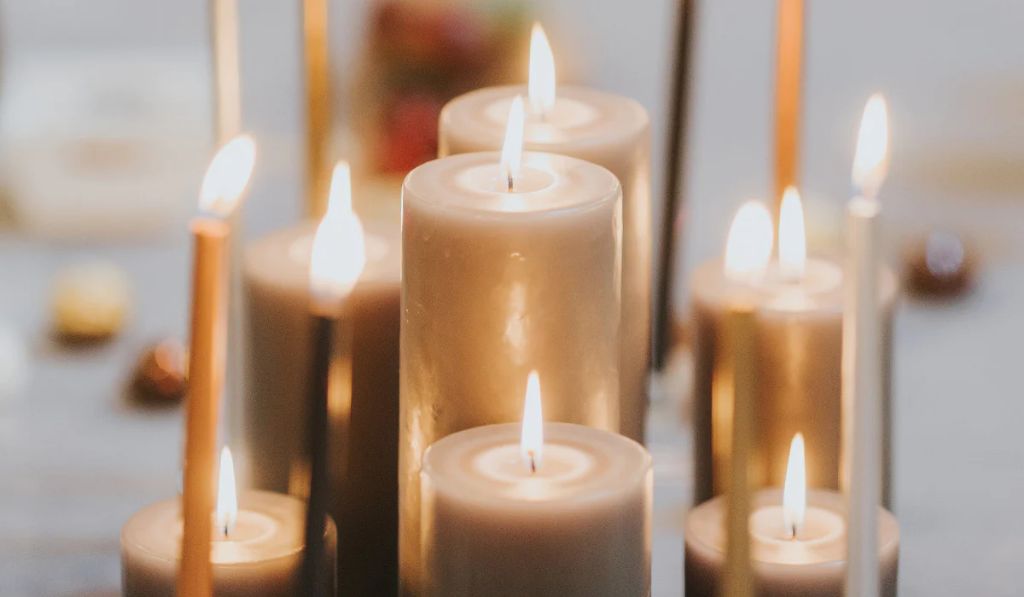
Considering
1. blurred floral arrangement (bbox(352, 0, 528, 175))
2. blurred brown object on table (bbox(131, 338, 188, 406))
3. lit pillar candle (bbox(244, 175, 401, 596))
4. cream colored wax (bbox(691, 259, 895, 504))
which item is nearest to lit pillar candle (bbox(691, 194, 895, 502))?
cream colored wax (bbox(691, 259, 895, 504))

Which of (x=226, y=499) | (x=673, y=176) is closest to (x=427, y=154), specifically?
(x=673, y=176)

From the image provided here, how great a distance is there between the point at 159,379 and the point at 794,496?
470 mm

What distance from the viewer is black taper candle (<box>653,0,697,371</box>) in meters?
0.69

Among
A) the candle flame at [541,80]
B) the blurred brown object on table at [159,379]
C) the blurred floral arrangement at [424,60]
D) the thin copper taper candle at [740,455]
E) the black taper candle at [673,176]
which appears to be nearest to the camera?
the thin copper taper candle at [740,455]

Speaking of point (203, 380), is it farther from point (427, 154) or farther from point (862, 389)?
point (427, 154)

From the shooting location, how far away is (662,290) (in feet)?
2.49

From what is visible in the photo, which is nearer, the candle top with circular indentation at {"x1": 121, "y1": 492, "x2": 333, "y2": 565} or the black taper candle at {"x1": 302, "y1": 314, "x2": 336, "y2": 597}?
the black taper candle at {"x1": 302, "y1": 314, "x2": 336, "y2": 597}

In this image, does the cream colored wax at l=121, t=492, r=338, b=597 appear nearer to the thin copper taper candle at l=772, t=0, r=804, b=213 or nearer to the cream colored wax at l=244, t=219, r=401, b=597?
the cream colored wax at l=244, t=219, r=401, b=597

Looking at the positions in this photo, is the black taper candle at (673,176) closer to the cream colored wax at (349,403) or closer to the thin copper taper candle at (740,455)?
the cream colored wax at (349,403)

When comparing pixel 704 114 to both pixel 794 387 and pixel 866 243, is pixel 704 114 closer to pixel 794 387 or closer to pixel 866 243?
pixel 794 387

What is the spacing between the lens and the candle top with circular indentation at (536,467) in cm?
44

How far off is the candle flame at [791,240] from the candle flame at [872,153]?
3.8 inches

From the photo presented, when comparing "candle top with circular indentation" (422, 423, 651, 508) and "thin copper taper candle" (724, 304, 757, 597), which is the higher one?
"thin copper taper candle" (724, 304, 757, 597)

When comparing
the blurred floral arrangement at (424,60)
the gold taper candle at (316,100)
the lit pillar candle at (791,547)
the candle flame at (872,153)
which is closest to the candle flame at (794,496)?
the lit pillar candle at (791,547)
